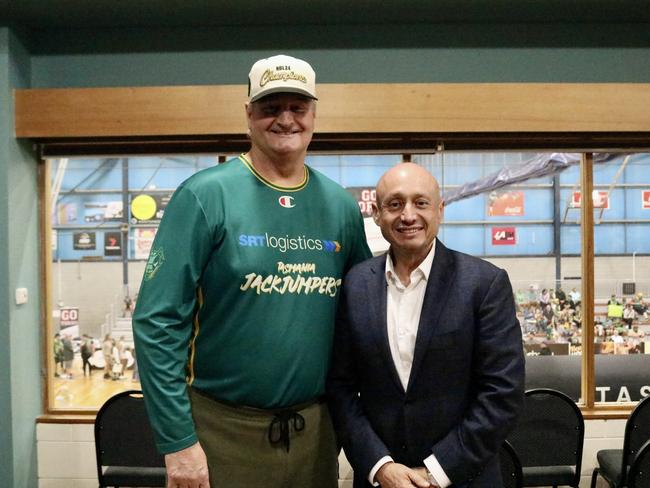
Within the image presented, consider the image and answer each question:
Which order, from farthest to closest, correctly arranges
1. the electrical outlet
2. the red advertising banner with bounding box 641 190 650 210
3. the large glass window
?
the red advertising banner with bounding box 641 190 650 210 → the large glass window → the electrical outlet

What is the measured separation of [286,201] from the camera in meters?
1.55

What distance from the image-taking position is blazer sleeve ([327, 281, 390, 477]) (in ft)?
4.85

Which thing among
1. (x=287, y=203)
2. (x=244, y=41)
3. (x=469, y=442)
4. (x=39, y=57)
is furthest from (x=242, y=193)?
(x=39, y=57)

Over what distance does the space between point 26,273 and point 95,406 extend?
0.84m

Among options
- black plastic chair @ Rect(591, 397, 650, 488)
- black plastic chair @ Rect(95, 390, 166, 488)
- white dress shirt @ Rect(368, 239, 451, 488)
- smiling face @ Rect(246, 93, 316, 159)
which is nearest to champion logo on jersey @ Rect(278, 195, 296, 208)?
smiling face @ Rect(246, 93, 316, 159)

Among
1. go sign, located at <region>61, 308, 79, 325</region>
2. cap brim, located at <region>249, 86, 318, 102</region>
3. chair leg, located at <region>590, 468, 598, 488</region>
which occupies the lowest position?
chair leg, located at <region>590, 468, 598, 488</region>

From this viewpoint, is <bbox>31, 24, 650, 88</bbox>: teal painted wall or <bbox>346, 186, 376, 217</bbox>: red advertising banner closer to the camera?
<bbox>31, 24, 650, 88</bbox>: teal painted wall

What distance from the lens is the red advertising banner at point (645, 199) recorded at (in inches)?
130

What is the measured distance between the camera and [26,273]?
2979mm

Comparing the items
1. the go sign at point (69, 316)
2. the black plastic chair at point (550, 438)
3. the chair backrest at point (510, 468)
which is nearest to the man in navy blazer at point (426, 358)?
the chair backrest at point (510, 468)

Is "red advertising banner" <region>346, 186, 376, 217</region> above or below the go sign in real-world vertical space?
above

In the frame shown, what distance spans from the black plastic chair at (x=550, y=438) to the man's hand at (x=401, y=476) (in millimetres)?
1280

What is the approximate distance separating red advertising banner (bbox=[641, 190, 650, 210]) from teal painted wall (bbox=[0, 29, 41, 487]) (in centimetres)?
348

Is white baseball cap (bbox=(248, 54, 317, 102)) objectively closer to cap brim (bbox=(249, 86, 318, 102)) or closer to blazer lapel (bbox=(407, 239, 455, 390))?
cap brim (bbox=(249, 86, 318, 102))
